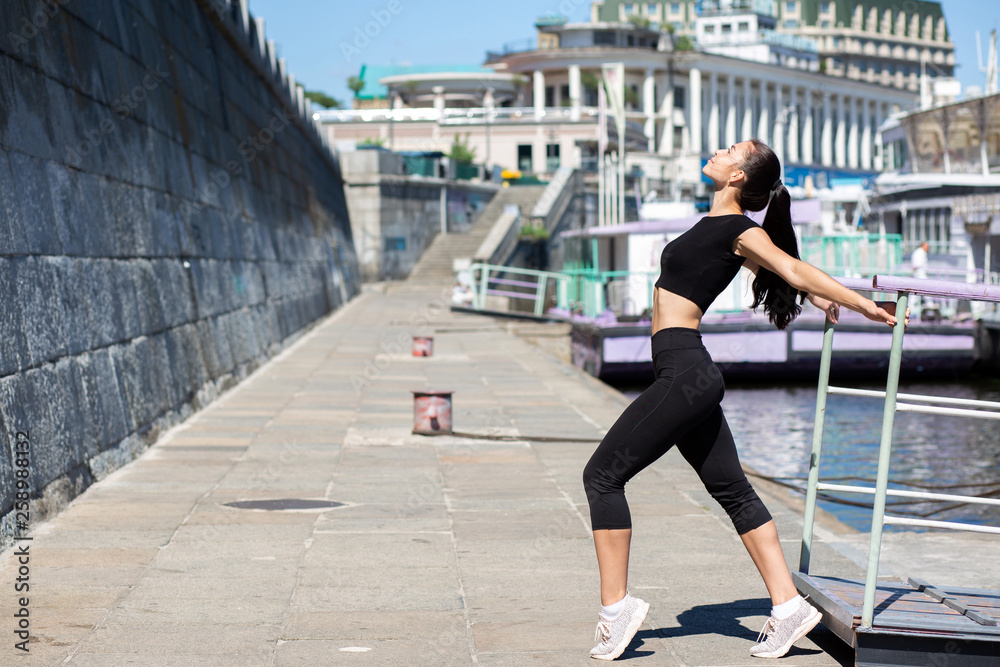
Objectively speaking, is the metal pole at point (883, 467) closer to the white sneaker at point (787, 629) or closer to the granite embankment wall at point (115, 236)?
the white sneaker at point (787, 629)

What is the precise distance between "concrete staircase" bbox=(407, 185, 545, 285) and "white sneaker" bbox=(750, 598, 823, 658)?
131 ft

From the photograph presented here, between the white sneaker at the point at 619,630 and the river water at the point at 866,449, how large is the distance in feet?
15.0

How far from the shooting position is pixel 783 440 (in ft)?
46.0

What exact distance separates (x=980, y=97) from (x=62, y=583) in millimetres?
32682

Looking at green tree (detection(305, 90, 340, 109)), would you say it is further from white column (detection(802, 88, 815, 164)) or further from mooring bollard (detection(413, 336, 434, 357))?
mooring bollard (detection(413, 336, 434, 357))

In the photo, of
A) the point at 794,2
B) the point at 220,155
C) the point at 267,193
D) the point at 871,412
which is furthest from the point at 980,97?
the point at 794,2

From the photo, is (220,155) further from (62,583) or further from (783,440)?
(62,583)

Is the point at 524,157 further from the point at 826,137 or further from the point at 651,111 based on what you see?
the point at 826,137

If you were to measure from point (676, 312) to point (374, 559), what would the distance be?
7.28ft

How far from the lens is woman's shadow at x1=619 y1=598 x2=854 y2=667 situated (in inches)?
165

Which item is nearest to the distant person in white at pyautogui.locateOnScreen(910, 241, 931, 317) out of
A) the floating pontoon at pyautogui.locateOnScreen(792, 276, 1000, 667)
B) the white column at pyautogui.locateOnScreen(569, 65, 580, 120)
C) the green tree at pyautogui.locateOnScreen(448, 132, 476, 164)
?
the floating pontoon at pyautogui.locateOnScreen(792, 276, 1000, 667)

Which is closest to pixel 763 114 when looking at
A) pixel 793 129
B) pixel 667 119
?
pixel 793 129

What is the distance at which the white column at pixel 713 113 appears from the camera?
368 ft

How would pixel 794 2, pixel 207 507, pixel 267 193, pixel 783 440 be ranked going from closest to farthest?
1. pixel 207 507
2. pixel 783 440
3. pixel 267 193
4. pixel 794 2
